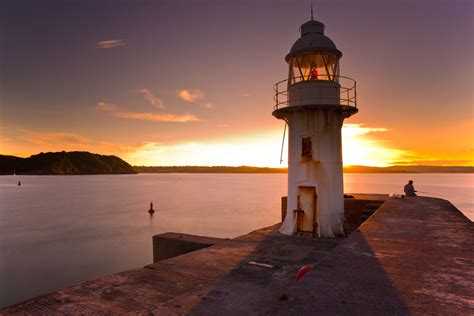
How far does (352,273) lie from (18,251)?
2469 centimetres

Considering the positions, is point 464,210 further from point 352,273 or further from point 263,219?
point 352,273

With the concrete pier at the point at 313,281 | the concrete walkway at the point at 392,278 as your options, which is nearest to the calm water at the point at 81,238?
the concrete pier at the point at 313,281

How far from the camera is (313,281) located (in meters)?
4.57

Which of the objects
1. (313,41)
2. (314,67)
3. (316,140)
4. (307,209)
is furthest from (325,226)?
(313,41)

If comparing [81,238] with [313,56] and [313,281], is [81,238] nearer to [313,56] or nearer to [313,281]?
[313,56]

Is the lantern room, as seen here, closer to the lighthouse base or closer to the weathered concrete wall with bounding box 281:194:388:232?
the lighthouse base

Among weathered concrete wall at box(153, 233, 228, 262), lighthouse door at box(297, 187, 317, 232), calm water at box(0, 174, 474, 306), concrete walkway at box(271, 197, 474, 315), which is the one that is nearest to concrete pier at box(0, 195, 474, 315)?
concrete walkway at box(271, 197, 474, 315)

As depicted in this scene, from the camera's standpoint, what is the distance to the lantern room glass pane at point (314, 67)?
41.2ft

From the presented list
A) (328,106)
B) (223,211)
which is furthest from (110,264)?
(223,211)

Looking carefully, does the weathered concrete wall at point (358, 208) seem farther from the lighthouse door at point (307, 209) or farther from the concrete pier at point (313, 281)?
the concrete pier at point (313, 281)

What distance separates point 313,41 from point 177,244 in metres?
10.1

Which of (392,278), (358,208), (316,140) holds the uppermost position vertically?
(316,140)

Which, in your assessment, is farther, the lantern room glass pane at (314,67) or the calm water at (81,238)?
the calm water at (81,238)

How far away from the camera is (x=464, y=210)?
159ft
